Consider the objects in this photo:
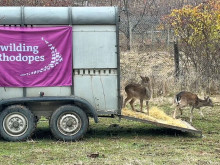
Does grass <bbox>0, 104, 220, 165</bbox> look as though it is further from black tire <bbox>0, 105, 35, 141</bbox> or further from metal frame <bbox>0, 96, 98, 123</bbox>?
metal frame <bbox>0, 96, 98, 123</bbox>

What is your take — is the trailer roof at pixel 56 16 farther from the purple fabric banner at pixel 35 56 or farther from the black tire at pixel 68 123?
the black tire at pixel 68 123

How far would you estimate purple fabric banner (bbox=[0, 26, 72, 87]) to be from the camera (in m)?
9.91

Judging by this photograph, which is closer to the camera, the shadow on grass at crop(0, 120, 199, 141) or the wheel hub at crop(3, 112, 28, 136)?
the wheel hub at crop(3, 112, 28, 136)

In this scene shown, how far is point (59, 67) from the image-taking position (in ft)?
32.9

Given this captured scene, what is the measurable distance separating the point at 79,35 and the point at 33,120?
2.17 meters

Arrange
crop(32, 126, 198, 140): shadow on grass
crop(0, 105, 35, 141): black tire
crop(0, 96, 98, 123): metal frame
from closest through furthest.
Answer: crop(0, 96, 98, 123): metal frame, crop(0, 105, 35, 141): black tire, crop(32, 126, 198, 140): shadow on grass

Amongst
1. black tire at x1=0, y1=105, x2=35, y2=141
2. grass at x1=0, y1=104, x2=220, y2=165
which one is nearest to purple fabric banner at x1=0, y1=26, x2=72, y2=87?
black tire at x1=0, y1=105, x2=35, y2=141

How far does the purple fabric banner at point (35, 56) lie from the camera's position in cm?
991

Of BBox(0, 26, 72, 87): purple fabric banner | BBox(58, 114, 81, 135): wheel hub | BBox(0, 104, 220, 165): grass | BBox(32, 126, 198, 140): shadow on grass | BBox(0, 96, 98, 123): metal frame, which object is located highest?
BBox(0, 26, 72, 87): purple fabric banner

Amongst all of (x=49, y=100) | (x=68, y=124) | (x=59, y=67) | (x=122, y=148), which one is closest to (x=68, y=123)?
(x=68, y=124)

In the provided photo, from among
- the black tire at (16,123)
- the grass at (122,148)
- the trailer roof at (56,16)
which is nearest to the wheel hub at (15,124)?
the black tire at (16,123)

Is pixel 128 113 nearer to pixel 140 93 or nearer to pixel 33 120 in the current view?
pixel 140 93

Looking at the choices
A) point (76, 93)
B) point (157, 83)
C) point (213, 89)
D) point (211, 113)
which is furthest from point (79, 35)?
point (213, 89)

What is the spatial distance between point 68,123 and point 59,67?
4.18ft
